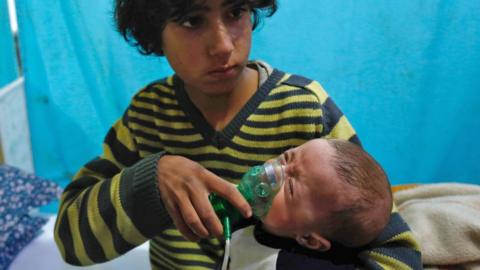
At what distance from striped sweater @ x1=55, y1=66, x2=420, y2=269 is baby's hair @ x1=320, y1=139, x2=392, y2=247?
0.06 metres

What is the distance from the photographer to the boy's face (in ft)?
2.97

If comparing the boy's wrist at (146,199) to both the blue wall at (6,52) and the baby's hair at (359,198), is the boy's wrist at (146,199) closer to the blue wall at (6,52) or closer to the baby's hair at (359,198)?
the baby's hair at (359,198)

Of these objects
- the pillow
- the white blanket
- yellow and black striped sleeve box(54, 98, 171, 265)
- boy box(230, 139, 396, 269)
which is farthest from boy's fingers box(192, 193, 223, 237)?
the pillow

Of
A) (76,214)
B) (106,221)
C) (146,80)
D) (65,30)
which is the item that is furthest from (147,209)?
(65,30)

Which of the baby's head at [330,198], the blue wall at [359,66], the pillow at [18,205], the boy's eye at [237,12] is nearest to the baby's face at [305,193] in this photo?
the baby's head at [330,198]

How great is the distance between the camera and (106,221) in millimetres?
908

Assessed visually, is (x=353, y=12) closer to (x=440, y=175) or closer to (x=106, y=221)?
(x=440, y=175)

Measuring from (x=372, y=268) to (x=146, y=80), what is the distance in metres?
1.15

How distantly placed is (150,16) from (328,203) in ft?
1.83

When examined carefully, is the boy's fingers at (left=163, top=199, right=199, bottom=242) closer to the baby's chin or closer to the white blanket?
the baby's chin

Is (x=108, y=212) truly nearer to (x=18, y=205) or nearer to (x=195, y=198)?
(x=195, y=198)

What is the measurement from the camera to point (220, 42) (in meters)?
0.90

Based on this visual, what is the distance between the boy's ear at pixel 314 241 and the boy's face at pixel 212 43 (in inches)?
14.3

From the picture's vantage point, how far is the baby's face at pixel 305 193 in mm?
909
